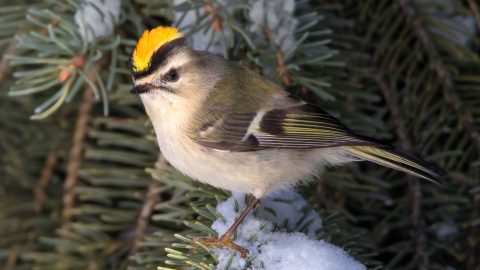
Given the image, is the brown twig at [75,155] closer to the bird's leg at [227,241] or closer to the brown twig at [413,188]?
the bird's leg at [227,241]

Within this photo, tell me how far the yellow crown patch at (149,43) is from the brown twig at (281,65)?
0.30m

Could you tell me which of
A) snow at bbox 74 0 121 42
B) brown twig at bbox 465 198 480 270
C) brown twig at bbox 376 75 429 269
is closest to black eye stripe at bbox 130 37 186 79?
snow at bbox 74 0 121 42

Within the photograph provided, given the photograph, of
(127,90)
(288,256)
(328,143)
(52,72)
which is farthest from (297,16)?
(288,256)

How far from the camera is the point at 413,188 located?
6.75ft

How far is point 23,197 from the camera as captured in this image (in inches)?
92.3

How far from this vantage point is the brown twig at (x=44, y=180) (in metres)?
2.30

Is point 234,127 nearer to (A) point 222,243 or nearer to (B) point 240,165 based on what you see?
(B) point 240,165

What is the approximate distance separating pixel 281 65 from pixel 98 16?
22.3 inches

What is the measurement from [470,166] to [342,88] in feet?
1.50

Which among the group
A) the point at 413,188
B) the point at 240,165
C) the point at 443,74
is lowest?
the point at 413,188

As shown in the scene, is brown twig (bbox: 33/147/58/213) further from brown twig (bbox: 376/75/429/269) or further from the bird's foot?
brown twig (bbox: 376/75/429/269)

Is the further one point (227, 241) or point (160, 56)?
point (160, 56)

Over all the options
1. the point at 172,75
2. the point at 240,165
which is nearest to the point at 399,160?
the point at 240,165

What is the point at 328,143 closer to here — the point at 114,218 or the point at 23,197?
the point at 114,218
